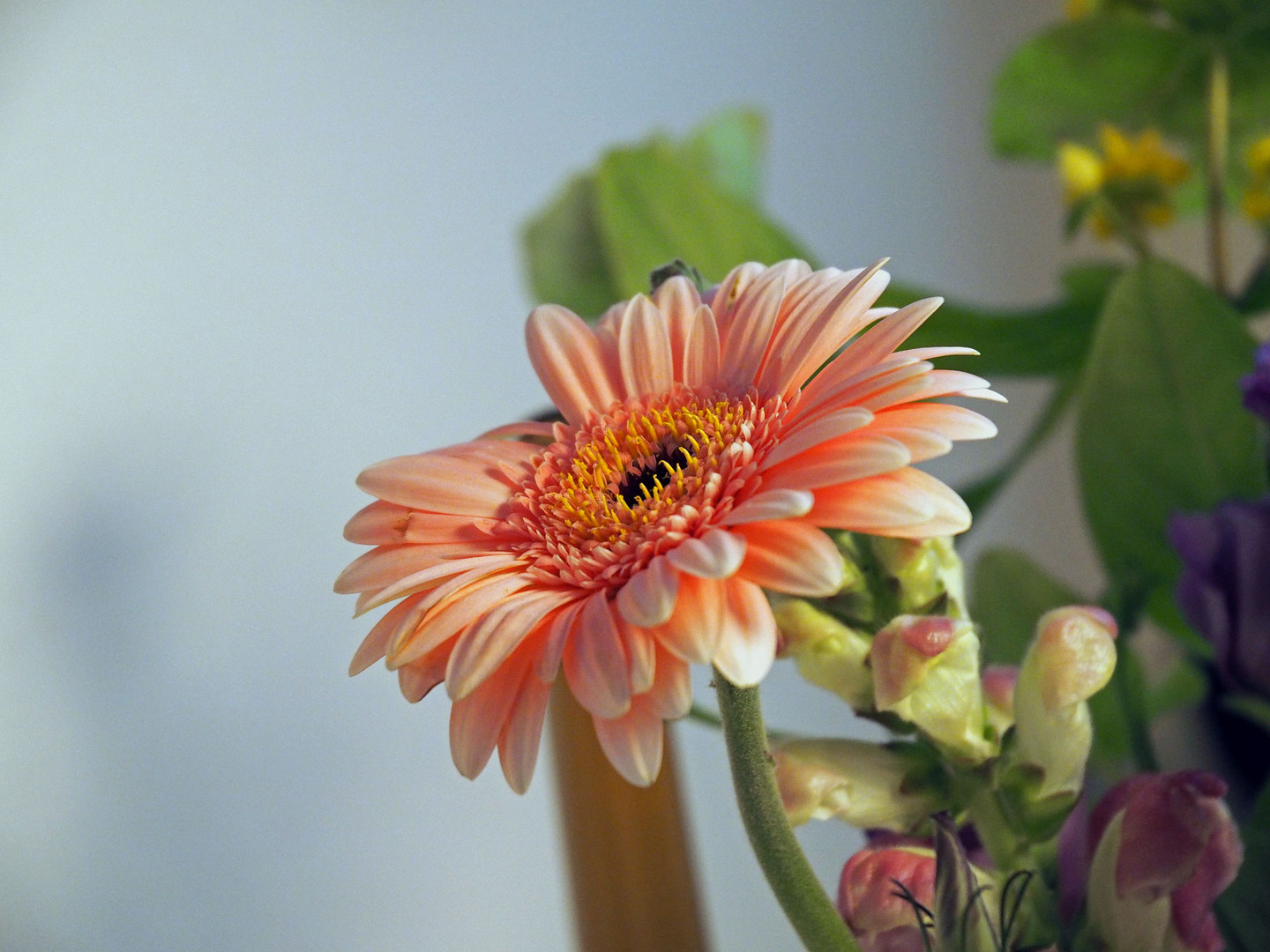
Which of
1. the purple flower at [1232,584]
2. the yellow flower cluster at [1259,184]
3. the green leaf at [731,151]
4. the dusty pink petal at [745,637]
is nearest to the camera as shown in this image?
the dusty pink petal at [745,637]

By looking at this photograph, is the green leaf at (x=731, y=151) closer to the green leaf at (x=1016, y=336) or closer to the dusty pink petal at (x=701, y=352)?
the green leaf at (x=1016, y=336)

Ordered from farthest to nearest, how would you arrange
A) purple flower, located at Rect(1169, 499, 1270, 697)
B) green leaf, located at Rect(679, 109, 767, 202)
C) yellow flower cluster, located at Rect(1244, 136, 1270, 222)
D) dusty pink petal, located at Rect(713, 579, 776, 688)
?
green leaf, located at Rect(679, 109, 767, 202)
yellow flower cluster, located at Rect(1244, 136, 1270, 222)
purple flower, located at Rect(1169, 499, 1270, 697)
dusty pink petal, located at Rect(713, 579, 776, 688)

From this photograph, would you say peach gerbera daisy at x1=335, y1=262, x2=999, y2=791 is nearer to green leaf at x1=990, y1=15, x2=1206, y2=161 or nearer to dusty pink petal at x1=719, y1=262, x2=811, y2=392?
dusty pink petal at x1=719, y1=262, x2=811, y2=392

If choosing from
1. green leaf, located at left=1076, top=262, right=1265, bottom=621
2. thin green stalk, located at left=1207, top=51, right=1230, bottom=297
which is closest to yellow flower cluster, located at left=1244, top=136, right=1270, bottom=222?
thin green stalk, located at left=1207, top=51, right=1230, bottom=297

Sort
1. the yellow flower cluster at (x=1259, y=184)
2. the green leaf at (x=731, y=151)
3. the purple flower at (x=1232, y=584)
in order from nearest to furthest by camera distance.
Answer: the purple flower at (x=1232, y=584), the yellow flower cluster at (x=1259, y=184), the green leaf at (x=731, y=151)

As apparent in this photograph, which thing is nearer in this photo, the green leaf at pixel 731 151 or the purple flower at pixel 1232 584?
the purple flower at pixel 1232 584

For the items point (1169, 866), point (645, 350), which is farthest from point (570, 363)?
point (1169, 866)

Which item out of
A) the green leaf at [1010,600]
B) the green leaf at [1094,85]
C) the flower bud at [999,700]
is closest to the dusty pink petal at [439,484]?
the flower bud at [999,700]
